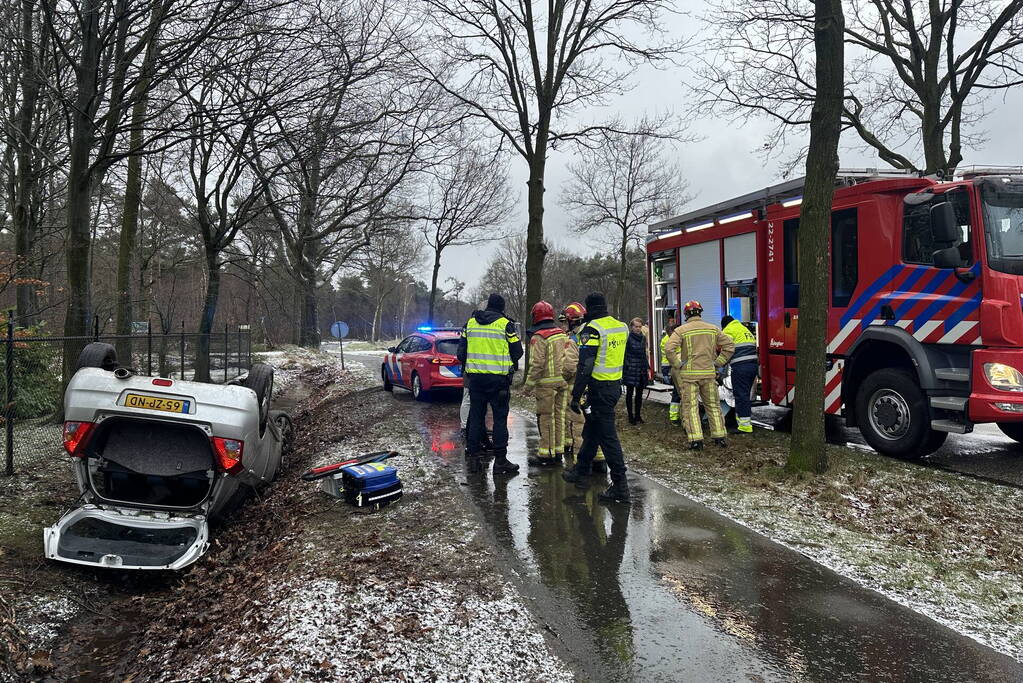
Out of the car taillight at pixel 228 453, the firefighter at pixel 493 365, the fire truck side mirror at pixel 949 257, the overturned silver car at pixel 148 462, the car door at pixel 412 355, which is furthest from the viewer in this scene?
the car door at pixel 412 355

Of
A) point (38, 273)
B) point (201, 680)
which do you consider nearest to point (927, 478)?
point (201, 680)

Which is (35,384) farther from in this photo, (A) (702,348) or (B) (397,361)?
(A) (702,348)

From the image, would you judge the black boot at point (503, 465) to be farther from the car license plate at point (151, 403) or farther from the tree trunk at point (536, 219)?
the tree trunk at point (536, 219)

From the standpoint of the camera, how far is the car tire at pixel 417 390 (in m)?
13.6

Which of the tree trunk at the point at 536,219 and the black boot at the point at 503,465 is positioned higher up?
the tree trunk at the point at 536,219

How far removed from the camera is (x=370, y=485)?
6.15 m

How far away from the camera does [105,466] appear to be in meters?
5.59

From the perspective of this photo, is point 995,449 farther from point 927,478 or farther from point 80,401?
point 80,401

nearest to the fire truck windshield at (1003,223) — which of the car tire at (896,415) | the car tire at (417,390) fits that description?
the car tire at (896,415)

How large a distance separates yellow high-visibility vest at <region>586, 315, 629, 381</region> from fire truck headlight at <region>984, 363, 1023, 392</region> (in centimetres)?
367

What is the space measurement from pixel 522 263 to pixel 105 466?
5201 centimetres

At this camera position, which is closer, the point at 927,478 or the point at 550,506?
the point at 550,506

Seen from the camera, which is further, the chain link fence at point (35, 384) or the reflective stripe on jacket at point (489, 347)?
the reflective stripe on jacket at point (489, 347)

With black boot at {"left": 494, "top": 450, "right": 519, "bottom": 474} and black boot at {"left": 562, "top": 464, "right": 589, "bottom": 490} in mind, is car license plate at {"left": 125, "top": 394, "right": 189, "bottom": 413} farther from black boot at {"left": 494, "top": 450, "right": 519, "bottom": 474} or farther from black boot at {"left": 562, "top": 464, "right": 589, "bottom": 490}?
black boot at {"left": 562, "top": 464, "right": 589, "bottom": 490}
